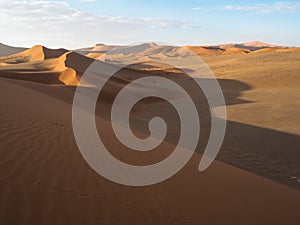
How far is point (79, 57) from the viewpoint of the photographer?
33.2 meters

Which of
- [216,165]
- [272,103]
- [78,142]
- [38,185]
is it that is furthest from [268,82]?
[38,185]

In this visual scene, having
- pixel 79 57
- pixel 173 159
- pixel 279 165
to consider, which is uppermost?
pixel 79 57

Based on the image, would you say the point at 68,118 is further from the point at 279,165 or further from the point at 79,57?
the point at 79,57

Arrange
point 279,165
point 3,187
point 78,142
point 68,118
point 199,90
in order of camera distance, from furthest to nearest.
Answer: point 199,90
point 68,118
point 279,165
point 78,142
point 3,187

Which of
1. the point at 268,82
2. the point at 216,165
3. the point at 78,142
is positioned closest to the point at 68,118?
the point at 78,142

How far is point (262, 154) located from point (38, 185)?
20.0ft

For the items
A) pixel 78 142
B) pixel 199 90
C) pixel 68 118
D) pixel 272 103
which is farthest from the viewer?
pixel 199 90

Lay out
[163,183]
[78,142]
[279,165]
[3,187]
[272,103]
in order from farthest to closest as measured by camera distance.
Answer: [272,103]
[279,165]
[78,142]
[163,183]
[3,187]

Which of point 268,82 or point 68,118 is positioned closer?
point 68,118

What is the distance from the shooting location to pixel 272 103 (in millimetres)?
13836

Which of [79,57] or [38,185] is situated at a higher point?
[79,57]

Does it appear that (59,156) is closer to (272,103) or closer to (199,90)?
(272,103)

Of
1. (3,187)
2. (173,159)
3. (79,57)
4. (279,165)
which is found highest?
(79,57)

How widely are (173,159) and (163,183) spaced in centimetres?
143
